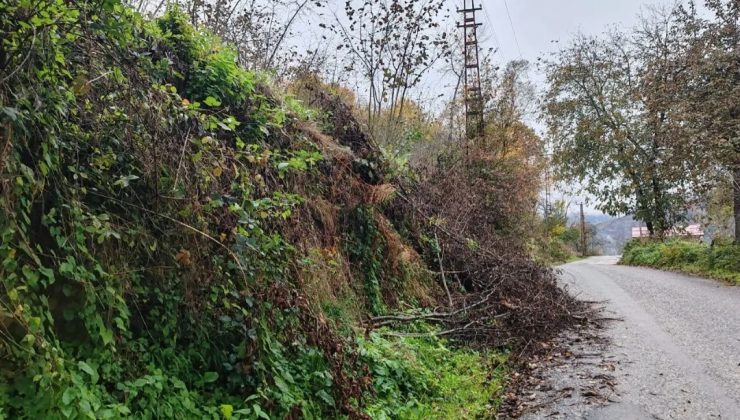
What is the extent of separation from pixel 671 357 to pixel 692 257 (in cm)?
1511

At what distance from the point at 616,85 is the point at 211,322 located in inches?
1076

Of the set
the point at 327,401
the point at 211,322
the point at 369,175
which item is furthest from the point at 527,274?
the point at 211,322

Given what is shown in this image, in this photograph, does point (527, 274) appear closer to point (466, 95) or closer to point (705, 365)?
point (705, 365)

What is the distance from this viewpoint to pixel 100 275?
298cm

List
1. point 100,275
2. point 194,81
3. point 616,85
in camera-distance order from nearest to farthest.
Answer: point 100,275 < point 194,81 < point 616,85

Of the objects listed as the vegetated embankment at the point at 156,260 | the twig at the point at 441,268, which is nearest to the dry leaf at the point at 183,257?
the vegetated embankment at the point at 156,260

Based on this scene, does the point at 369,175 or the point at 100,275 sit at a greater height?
the point at 369,175

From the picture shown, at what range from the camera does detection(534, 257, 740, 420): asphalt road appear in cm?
462

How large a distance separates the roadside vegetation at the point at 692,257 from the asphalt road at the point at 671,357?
3.73 m

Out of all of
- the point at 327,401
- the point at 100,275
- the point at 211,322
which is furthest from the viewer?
the point at 327,401

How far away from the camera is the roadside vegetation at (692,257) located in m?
15.0

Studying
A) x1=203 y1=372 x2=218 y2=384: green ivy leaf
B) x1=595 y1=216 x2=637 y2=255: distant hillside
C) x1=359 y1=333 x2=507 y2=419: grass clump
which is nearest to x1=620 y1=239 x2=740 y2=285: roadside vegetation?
x1=359 y1=333 x2=507 y2=419: grass clump

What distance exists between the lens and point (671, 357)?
6.32 meters

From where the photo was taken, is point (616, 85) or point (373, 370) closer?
point (373, 370)
